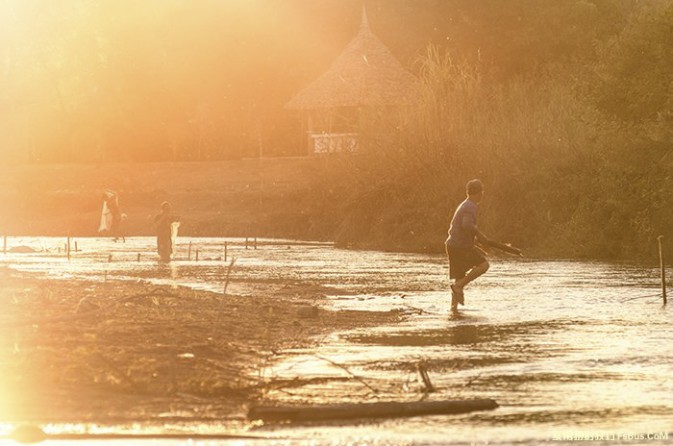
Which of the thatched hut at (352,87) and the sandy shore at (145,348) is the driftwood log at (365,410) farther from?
the thatched hut at (352,87)

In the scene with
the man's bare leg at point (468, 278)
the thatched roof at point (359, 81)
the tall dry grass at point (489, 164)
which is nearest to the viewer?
the man's bare leg at point (468, 278)

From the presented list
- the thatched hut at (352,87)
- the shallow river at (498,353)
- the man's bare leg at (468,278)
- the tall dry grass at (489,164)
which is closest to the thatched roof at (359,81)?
the thatched hut at (352,87)

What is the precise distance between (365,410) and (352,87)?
50.7 m

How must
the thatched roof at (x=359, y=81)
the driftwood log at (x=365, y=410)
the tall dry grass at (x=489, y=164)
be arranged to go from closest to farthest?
the driftwood log at (x=365, y=410), the tall dry grass at (x=489, y=164), the thatched roof at (x=359, y=81)

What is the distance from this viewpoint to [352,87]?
6175 centimetres

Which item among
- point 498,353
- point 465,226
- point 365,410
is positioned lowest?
point 365,410

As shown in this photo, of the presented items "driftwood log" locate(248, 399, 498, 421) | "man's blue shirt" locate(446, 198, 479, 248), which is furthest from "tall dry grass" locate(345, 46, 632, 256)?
"driftwood log" locate(248, 399, 498, 421)

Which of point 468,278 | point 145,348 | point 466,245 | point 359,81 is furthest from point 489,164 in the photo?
point 145,348

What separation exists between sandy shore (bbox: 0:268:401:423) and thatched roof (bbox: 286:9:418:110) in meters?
37.2

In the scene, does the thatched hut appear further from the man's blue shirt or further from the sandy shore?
the man's blue shirt

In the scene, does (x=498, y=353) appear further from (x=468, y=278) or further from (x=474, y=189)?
(x=468, y=278)

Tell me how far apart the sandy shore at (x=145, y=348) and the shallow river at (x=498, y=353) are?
584mm

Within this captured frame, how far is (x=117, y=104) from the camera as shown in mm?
66125

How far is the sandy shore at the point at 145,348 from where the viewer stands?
39.5 ft
